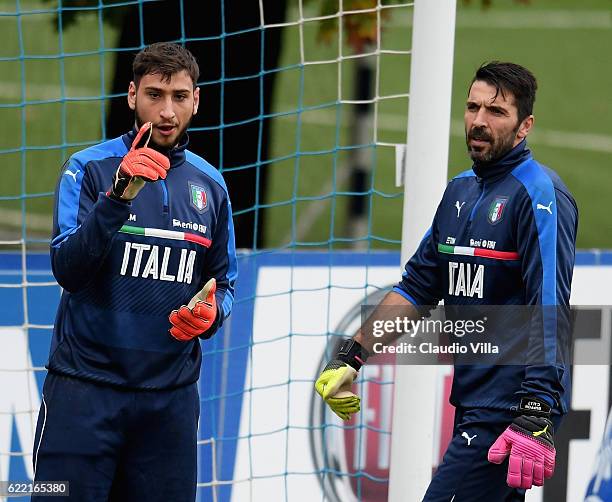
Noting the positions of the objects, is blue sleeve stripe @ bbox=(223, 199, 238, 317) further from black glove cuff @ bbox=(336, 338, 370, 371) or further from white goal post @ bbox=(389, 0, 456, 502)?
white goal post @ bbox=(389, 0, 456, 502)

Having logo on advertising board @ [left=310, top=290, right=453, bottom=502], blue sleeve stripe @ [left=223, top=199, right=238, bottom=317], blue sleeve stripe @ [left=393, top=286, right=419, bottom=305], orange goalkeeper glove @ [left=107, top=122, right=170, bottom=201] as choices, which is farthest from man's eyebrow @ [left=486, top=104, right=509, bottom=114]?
logo on advertising board @ [left=310, top=290, right=453, bottom=502]

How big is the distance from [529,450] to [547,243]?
0.64 m

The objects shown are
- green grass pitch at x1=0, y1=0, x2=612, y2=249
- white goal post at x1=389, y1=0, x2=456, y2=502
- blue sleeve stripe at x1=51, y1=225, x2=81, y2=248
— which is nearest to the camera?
blue sleeve stripe at x1=51, y1=225, x2=81, y2=248

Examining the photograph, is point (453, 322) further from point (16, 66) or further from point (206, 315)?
point (16, 66)

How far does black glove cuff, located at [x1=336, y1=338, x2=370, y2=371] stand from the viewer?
4.22m

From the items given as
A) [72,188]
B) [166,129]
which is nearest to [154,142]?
[166,129]

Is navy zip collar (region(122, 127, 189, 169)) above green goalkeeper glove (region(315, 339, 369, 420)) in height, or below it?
above

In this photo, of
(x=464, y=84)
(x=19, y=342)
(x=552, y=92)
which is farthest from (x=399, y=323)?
(x=552, y=92)

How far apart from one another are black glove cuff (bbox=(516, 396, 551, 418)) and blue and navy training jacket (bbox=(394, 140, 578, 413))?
2cm

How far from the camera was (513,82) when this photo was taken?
12.9 ft

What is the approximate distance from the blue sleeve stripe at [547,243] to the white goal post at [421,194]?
3.28ft

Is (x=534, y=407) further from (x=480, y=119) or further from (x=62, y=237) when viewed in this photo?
(x=62, y=237)

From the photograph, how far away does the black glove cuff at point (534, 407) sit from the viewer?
12.0 feet

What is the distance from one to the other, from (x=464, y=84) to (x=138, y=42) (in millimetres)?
11290
